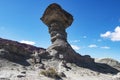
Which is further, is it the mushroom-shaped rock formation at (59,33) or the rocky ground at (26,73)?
the mushroom-shaped rock formation at (59,33)

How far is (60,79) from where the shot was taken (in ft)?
67.3

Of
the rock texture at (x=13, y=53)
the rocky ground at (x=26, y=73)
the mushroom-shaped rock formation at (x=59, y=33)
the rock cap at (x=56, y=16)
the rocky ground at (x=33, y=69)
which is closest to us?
the rocky ground at (x=26, y=73)

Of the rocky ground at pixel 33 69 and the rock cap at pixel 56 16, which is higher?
the rock cap at pixel 56 16

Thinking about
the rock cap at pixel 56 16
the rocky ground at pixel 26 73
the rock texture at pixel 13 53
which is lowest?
the rocky ground at pixel 26 73

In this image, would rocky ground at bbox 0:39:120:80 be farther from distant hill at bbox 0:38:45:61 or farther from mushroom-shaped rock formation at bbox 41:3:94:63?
mushroom-shaped rock formation at bbox 41:3:94:63

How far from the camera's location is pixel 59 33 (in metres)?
35.9

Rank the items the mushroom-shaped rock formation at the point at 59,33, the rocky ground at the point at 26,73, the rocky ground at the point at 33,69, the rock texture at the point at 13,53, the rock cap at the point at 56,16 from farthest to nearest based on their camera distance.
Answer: the rock cap at the point at 56,16, the mushroom-shaped rock formation at the point at 59,33, the rock texture at the point at 13,53, the rocky ground at the point at 33,69, the rocky ground at the point at 26,73

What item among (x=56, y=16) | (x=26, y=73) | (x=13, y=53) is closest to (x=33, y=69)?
(x=26, y=73)

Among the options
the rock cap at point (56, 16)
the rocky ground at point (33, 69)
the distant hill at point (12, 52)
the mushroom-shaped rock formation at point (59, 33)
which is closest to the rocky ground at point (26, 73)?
the rocky ground at point (33, 69)

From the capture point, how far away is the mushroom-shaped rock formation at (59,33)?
107 ft

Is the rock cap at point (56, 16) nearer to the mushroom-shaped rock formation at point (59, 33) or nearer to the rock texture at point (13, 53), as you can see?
the mushroom-shaped rock formation at point (59, 33)

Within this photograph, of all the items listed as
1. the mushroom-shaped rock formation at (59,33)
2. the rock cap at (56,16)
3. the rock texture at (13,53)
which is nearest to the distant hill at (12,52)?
the rock texture at (13,53)

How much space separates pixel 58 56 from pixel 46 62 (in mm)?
2964

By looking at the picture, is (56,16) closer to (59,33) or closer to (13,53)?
(59,33)
